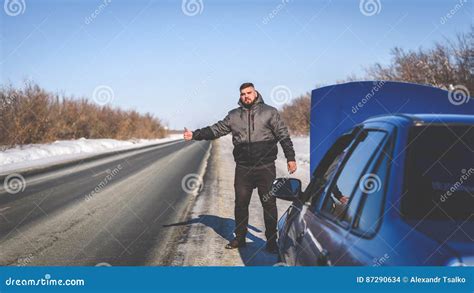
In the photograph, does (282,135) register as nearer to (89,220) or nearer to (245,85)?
(245,85)

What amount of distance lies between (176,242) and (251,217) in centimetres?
208

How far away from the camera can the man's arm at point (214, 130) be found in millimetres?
5590

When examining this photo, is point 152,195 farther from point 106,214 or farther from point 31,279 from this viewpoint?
point 31,279

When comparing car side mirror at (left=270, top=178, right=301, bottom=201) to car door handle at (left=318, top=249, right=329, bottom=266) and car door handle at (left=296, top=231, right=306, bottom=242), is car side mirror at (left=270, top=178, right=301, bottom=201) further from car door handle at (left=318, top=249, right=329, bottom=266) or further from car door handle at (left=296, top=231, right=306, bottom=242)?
car door handle at (left=318, top=249, right=329, bottom=266)

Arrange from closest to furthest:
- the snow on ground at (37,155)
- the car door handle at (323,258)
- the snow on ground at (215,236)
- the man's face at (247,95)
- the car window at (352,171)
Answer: the car door handle at (323,258) → the car window at (352,171) → the snow on ground at (215,236) → the man's face at (247,95) → the snow on ground at (37,155)

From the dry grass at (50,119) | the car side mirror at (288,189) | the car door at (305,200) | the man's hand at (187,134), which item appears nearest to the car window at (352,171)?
the car door at (305,200)

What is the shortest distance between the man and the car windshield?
10.3 ft

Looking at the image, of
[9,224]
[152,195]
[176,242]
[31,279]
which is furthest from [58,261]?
[152,195]

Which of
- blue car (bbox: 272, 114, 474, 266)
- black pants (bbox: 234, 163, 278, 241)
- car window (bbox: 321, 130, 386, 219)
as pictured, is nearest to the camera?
blue car (bbox: 272, 114, 474, 266)

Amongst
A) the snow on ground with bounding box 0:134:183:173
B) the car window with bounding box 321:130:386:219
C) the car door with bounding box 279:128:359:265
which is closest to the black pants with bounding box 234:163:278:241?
the car door with bounding box 279:128:359:265

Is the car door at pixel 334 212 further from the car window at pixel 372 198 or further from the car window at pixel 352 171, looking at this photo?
the car window at pixel 372 198

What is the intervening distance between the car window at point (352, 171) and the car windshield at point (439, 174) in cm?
20

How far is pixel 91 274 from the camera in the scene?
2.02m

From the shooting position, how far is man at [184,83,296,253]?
5.42m
